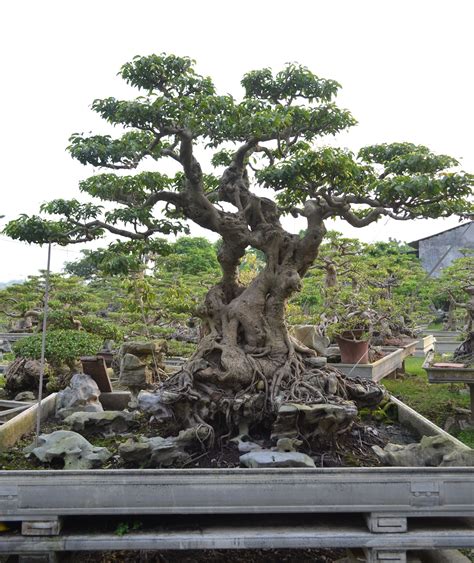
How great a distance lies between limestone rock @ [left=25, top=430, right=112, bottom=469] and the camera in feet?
10.7

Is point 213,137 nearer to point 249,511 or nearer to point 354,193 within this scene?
point 354,193

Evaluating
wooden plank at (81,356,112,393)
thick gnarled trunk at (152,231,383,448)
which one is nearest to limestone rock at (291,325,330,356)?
thick gnarled trunk at (152,231,383,448)

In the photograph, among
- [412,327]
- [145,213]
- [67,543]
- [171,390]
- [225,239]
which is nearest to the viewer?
[67,543]

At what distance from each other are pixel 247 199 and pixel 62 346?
2743mm

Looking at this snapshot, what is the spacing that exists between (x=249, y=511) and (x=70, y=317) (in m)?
5.21

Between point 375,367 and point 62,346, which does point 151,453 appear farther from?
point 375,367

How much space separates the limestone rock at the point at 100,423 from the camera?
4.25m

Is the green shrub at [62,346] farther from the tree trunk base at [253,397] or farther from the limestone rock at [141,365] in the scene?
the tree trunk base at [253,397]

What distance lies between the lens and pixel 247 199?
15.6 ft

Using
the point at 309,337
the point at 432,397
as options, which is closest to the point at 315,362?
the point at 309,337

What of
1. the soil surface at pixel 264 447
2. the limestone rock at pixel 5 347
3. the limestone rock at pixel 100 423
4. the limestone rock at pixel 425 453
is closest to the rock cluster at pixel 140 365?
the soil surface at pixel 264 447

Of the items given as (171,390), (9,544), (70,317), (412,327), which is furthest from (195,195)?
(412,327)

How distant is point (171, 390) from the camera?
159 inches

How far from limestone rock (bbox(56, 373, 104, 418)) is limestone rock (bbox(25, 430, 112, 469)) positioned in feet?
4.34
